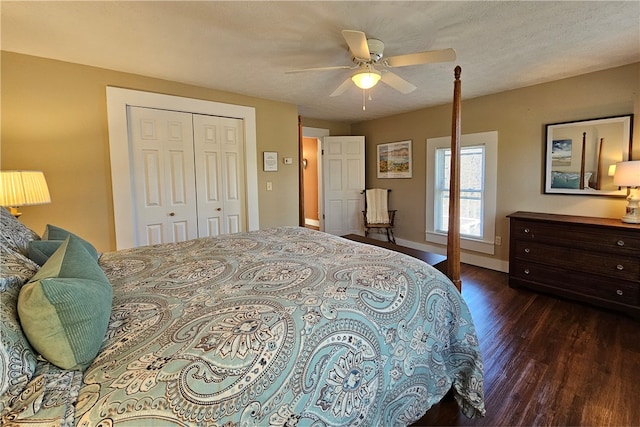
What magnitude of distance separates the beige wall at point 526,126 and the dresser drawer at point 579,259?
57 centimetres

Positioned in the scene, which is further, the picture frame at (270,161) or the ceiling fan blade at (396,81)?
the picture frame at (270,161)

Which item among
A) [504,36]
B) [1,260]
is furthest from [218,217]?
[504,36]

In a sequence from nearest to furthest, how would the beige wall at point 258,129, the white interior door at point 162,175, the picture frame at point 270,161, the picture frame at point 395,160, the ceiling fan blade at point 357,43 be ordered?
1. the ceiling fan blade at point 357,43
2. the beige wall at point 258,129
3. the white interior door at point 162,175
4. the picture frame at point 270,161
5. the picture frame at point 395,160

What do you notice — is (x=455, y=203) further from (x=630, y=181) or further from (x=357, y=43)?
(x=630, y=181)

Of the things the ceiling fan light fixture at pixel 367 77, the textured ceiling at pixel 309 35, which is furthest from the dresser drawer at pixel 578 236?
the ceiling fan light fixture at pixel 367 77

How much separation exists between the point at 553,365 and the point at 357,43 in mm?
2485

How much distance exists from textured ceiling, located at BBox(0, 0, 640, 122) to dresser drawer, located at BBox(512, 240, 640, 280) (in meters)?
1.76

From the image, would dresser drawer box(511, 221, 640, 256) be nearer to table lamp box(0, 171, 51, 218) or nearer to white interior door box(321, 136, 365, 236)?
white interior door box(321, 136, 365, 236)

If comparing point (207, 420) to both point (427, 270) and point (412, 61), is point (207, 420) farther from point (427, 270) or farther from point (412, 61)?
point (412, 61)

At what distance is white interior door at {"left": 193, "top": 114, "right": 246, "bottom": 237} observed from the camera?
3.28 meters

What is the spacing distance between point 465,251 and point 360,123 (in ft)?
9.58

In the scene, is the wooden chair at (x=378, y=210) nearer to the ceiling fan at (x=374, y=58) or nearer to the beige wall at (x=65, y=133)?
the ceiling fan at (x=374, y=58)

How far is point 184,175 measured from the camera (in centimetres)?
317

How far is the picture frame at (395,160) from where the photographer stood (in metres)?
4.61
